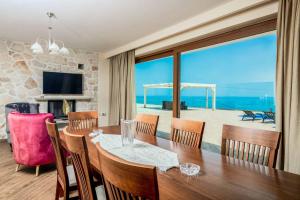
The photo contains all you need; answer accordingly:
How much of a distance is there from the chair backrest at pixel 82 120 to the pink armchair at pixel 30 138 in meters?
0.35

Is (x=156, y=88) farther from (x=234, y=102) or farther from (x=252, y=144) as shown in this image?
(x=252, y=144)

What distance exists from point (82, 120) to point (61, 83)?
296 cm

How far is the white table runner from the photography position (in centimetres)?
125

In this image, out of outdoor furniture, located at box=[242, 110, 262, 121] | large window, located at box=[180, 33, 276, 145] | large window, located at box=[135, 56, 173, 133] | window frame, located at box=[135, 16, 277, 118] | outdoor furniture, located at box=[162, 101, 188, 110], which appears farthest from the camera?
large window, located at box=[135, 56, 173, 133]

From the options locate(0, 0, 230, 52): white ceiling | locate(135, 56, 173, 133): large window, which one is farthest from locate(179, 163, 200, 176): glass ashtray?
locate(135, 56, 173, 133): large window

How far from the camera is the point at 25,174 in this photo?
2.80m

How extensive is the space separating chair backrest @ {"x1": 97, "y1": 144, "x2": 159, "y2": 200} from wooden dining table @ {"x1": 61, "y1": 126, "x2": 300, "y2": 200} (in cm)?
27

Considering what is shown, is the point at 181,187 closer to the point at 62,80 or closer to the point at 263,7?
the point at 263,7

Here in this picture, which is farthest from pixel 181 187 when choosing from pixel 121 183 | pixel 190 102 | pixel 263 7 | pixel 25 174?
pixel 190 102

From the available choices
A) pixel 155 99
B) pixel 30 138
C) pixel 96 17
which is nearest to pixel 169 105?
pixel 155 99

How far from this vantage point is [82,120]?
8.71 feet

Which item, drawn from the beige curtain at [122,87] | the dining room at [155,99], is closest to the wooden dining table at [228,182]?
the dining room at [155,99]

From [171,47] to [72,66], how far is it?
9.66ft

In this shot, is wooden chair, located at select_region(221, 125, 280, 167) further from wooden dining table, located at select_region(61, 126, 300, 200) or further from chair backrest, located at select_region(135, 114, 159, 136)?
chair backrest, located at select_region(135, 114, 159, 136)
